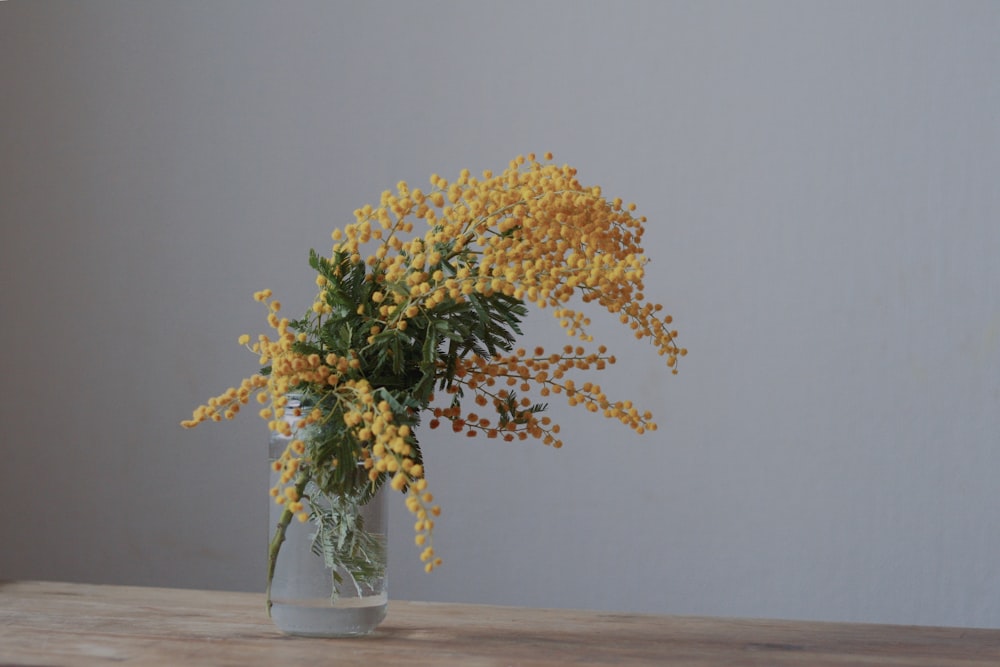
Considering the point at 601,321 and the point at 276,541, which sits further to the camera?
the point at 601,321

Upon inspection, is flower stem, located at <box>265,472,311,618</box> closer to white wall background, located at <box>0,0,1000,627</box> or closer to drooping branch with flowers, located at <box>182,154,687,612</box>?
drooping branch with flowers, located at <box>182,154,687,612</box>

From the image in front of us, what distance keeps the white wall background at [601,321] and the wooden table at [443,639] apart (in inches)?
37.1

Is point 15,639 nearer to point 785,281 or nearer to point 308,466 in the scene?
point 308,466

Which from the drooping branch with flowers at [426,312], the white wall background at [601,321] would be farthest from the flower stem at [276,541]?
the white wall background at [601,321]

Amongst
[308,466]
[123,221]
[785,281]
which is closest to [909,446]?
[785,281]

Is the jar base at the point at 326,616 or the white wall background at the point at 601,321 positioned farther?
the white wall background at the point at 601,321

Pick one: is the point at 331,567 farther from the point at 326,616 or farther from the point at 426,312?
the point at 426,312

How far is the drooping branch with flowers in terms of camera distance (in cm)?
108

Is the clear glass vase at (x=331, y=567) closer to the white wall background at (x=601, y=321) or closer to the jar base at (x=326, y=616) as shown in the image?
the jar base at (x=326, y=616)

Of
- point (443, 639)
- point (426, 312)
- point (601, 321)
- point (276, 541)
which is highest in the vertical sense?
point (601, 321)

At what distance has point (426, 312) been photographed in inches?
44.4

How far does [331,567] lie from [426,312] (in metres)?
0.29

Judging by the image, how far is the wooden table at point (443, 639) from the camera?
108 centimetres

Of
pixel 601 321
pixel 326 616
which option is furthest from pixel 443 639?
pixel 601 321
